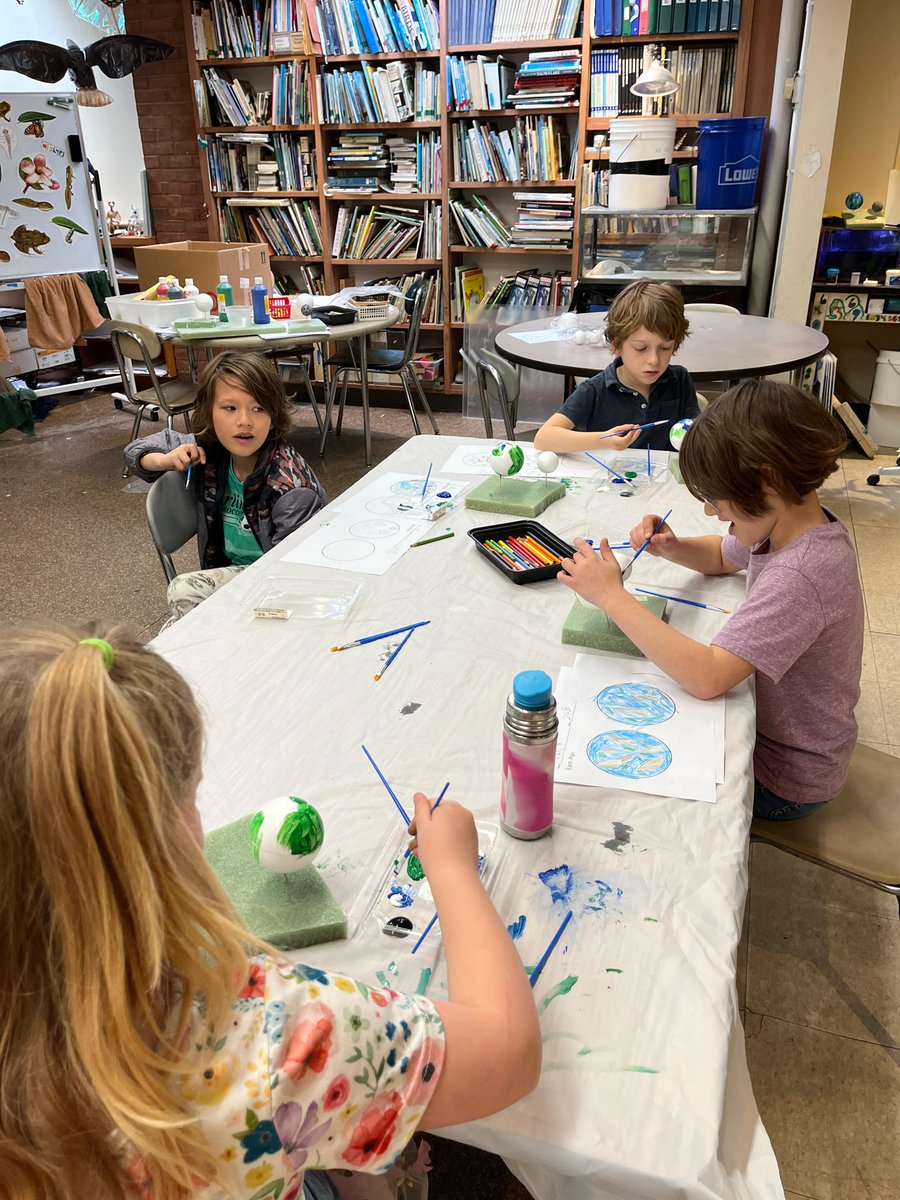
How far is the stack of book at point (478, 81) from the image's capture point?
4.50 metres

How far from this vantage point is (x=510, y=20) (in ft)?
14.5

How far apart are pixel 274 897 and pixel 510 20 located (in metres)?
4.87

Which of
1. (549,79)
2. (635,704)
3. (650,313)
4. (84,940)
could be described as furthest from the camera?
(549,79)

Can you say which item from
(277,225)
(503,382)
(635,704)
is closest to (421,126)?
(277,225)

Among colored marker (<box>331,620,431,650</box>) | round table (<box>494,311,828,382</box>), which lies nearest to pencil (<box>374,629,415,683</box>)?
colored marker (<box>331,620,431,650</box>)

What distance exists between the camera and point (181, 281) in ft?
15.0

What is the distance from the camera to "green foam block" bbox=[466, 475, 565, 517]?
1.79 metres

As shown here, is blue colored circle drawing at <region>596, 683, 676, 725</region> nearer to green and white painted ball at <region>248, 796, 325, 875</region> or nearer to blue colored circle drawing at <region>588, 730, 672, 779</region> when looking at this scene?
blue colored circle drawing at <region>588, 730, 672, 779</region>

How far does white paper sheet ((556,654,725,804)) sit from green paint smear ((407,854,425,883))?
0.71ft

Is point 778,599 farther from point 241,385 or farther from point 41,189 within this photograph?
point 41,189

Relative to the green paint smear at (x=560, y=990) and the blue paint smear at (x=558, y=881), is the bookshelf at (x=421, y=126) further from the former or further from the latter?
the green paint smear at (x=560, y=990)

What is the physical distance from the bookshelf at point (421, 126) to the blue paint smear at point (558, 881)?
4270 mm

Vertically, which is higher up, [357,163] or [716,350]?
[357,163]

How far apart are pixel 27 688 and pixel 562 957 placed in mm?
532
